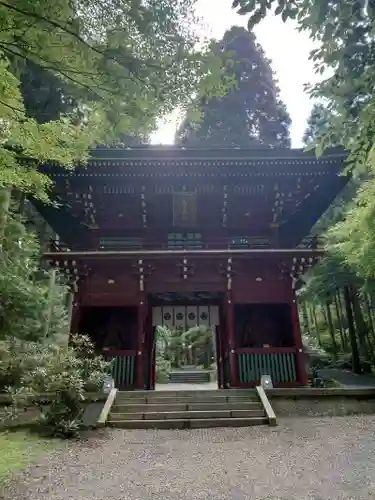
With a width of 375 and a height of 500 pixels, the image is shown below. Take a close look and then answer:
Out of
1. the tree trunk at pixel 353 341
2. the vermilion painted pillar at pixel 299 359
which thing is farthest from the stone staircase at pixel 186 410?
the tree trunk at pixel 353 341

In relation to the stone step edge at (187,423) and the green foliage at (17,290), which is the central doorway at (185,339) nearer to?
the green foliage at (17,290)

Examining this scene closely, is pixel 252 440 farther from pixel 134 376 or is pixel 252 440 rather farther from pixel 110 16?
pixel 110 16

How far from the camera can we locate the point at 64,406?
23.4ft

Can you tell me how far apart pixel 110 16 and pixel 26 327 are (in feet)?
38.0

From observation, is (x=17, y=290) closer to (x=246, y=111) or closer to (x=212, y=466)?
(x=212, y=466)

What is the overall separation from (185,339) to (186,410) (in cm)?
2314

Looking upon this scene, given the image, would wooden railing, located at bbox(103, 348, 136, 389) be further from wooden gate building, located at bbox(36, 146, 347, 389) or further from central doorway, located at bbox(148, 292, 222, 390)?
central doorway, located at bbox(148, 292, 222, 390)

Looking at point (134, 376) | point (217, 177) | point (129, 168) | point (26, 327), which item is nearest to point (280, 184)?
point (217, 177)

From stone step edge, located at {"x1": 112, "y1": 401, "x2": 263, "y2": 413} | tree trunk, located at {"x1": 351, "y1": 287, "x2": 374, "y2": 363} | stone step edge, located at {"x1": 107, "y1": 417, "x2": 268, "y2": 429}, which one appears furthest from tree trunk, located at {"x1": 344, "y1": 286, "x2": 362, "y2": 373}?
stone step edge, located at {"x1": 107, "y1": 417, "x2": 268, "y2": 429}

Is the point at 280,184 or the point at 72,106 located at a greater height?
the point at 72,106

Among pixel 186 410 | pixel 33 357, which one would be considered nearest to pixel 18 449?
pixel 33 357

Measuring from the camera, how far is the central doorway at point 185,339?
1373 centimetres

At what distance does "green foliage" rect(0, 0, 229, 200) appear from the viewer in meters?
3.09

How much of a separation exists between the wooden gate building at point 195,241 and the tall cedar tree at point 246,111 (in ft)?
35.0
